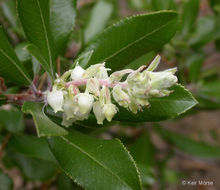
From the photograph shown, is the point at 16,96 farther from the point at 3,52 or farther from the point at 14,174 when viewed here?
the point at 14,174

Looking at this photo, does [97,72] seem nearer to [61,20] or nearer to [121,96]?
[121,96]

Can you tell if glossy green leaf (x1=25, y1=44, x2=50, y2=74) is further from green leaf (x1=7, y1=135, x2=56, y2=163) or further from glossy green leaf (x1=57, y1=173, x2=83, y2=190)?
glossy green leaf (x1=57, y1=173, x2=83, y2=190)

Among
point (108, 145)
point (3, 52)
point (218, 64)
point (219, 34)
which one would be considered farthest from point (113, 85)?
point (218, 64)

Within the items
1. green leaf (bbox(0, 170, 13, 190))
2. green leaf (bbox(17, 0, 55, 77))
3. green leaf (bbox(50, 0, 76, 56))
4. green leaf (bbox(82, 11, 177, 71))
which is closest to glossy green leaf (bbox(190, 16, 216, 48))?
green leaf (bbox(82, 11, 177, 71))

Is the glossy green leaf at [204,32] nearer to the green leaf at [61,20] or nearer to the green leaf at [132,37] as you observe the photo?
the green leaf at [132,37]

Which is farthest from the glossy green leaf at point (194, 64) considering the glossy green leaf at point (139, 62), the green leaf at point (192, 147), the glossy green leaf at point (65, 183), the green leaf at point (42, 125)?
the green leaf at point (42, 125)
